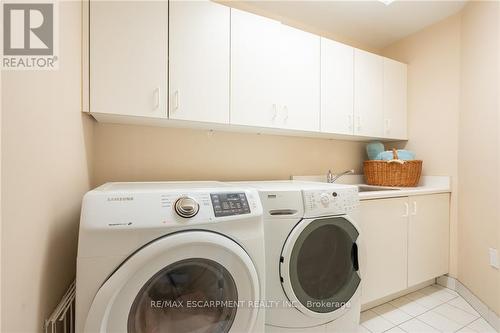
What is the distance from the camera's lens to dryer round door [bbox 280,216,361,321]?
1230 mm

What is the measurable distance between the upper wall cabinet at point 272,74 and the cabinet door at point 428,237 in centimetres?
109

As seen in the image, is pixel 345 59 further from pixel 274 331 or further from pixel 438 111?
pixel 274 331

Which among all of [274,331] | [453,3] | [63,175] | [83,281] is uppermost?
[453,3]

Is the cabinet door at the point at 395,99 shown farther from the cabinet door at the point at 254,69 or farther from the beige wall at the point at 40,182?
the beige wall at the point at 40,182

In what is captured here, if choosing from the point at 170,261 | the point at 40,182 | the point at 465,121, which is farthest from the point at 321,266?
the point at 465,121

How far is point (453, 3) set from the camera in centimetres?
194

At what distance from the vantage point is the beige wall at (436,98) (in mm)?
2082

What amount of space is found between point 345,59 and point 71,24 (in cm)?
181

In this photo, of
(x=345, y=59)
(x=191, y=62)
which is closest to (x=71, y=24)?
(x=191, y=62)

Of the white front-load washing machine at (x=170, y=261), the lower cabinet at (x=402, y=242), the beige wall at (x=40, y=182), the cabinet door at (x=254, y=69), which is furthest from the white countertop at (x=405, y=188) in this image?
the beige wall at (x=40, y=182)

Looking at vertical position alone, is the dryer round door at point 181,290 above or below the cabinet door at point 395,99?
below

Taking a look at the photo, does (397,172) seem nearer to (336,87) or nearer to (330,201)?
(336,87)

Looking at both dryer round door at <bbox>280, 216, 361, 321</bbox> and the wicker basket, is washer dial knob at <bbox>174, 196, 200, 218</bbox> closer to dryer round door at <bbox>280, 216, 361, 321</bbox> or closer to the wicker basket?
dryer round door at <bbox>280, 216, 361, 321</bbox>

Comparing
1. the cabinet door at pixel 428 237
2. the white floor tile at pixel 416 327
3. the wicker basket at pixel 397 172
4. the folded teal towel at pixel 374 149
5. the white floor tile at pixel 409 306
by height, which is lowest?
the white floor tile at pixel 409 306
